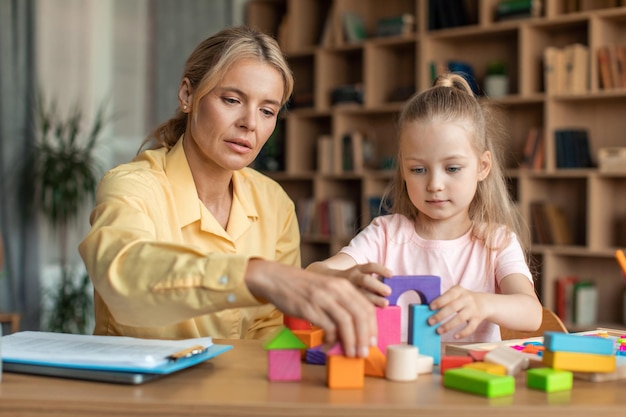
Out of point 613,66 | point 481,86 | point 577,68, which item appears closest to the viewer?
point 613,66

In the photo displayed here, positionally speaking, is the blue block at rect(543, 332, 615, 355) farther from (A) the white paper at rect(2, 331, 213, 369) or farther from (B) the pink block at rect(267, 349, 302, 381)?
(A) the white paper at rect(2, 331, 213, 369)

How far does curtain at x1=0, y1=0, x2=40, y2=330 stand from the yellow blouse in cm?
275

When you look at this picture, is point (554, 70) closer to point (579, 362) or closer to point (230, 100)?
point (230, 100)

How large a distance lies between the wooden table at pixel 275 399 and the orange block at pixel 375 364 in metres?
0.01

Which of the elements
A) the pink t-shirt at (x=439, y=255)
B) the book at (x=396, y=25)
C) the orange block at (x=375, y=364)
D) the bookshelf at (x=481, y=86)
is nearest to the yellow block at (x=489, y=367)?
the orange block at (x=375, y=364)

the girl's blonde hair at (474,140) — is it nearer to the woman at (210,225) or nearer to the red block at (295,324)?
the woman at (210,225)

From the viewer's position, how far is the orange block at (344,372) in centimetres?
103

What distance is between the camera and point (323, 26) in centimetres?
571

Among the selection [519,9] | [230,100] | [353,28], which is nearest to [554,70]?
[519,9]

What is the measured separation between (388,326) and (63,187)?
350 cm

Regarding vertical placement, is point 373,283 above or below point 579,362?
above

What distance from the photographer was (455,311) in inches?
46.5

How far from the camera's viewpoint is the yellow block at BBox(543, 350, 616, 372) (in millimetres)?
1101

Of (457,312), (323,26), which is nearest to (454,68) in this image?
(323,26)
